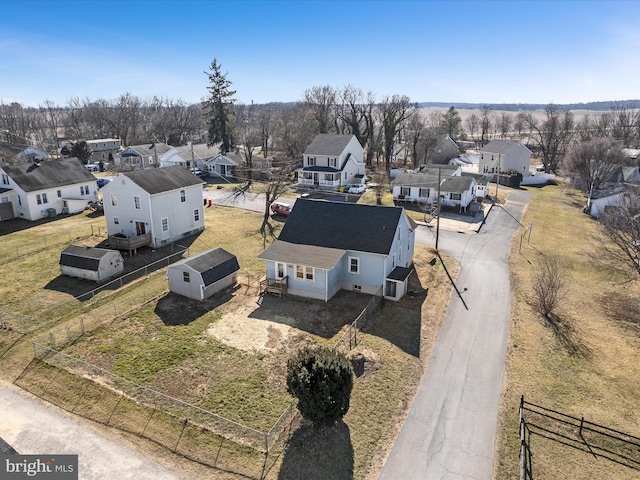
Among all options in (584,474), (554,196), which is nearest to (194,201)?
(584,474)

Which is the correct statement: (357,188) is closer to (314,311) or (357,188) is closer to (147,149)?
(314,311)

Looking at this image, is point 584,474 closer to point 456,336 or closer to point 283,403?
point 456,336

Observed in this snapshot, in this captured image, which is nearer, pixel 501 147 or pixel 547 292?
pixel 547 292

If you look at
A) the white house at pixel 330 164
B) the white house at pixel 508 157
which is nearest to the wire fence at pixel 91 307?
the white house at pixel 330 164

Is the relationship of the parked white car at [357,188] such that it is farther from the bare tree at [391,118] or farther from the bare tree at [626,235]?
the bare tree at [626,235]

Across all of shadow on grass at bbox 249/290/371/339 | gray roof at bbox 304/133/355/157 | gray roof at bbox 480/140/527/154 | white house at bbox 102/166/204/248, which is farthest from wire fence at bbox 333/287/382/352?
gray roof at bbox 480/140/527/154

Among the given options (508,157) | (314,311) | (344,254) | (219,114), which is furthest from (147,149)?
(314,311)

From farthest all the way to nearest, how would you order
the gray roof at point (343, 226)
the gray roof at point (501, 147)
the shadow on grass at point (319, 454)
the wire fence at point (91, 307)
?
the gray roof at point (501, 147) → the gray roof at point (343, 226) → the wire fence at point (91, 307) → the shadow on grass at point (319, 454)

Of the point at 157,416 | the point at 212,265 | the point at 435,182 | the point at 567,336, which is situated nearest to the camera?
the point at 157,416
